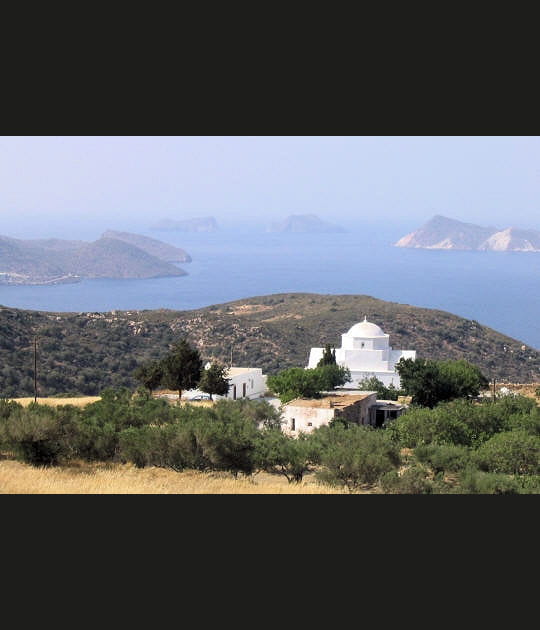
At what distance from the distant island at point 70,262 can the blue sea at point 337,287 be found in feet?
13.1

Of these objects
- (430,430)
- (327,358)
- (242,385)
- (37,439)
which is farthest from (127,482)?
(327,358)

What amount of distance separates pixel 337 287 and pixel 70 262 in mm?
46504

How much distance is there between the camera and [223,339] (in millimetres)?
48375

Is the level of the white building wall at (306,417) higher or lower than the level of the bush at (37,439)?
lower

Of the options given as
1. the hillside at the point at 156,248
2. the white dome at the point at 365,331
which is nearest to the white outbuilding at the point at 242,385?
the white dome at the point at 365,331

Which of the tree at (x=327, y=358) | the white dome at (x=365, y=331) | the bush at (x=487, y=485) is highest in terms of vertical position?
the white dome at (x=365, y=331)

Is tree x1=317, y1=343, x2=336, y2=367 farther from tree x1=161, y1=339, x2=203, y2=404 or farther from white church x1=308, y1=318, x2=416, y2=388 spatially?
tree x1=161, y1=339, x2=203, y2=404

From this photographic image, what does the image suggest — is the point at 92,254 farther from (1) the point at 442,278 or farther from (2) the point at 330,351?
(2) the point at 330,351

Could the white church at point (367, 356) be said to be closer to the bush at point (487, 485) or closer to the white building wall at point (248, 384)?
the white building wall at point (248, 384)

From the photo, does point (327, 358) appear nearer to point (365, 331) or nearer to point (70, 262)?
point (365, 331)

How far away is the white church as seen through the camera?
1178 inches

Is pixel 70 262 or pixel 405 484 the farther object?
pixel 70 262

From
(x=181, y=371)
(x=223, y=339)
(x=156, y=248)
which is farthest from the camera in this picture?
(x=156, y=248)

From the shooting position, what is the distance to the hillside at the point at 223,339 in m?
38.2
